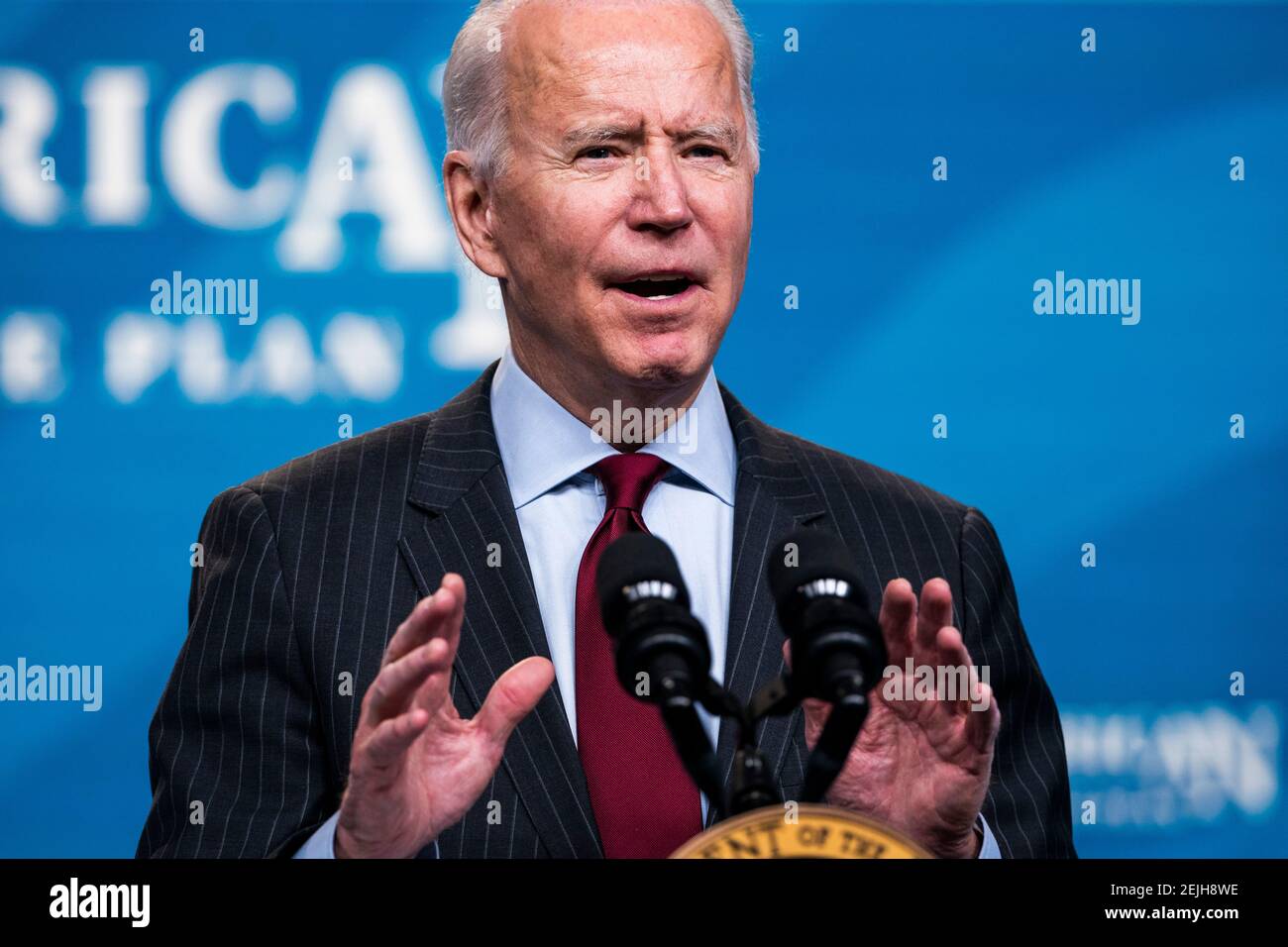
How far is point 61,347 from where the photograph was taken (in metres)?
2.53

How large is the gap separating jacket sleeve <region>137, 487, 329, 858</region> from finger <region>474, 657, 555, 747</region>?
0.39 metres

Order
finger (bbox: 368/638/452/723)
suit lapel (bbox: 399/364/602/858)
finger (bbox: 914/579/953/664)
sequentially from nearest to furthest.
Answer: finger (bbox: 368/638/452/723)
finger (bbox: 914/579/953/664)
suit lapel (bbox: 399/364/602/858)

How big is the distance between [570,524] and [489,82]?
0.57 m

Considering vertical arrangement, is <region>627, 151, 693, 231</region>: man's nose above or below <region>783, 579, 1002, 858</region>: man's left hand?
above

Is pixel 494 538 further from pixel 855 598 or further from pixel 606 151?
pixel 855 598

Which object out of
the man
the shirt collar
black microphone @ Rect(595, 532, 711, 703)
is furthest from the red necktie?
black microphone @ Rect(595, 532, 711, 703)

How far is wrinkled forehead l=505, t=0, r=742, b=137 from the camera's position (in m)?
1.73

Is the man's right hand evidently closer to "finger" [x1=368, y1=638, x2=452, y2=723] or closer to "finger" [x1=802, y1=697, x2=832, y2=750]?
"finger" [x1=368, y1=638, x2=452, y2=723]

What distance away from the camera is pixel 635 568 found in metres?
1.05

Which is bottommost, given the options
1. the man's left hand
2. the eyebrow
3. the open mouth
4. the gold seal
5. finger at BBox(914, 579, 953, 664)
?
the gold seal

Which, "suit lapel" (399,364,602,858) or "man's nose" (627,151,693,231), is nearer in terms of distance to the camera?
"suit lapel" (399,364,602,858)

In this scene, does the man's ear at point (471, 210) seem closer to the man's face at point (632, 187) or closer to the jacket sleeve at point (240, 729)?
the man's face at point (632, 187)
